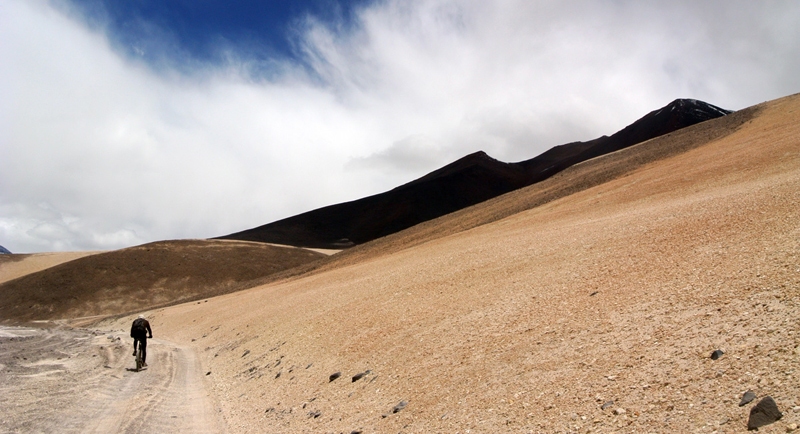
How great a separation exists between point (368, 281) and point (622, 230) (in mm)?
10561

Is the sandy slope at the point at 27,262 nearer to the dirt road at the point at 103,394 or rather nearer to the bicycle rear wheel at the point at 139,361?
the dirt road at the point at 103,394

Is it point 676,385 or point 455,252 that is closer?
point 676,385

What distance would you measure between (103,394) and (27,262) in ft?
397

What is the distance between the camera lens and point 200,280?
7838 centimetres

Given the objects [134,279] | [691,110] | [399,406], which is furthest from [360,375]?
[691,110]

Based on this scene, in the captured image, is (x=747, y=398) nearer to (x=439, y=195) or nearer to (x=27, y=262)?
(x=27, y=262)

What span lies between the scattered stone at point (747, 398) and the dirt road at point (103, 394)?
8.76m

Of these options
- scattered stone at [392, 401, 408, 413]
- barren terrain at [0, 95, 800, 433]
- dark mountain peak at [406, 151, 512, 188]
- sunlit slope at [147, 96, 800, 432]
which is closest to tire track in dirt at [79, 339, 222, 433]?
barren terrain at [0, 95, 800, 433]

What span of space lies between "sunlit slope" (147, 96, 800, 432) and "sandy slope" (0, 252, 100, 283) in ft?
340

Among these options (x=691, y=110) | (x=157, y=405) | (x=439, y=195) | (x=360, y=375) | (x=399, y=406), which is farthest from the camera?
(x=439, y=195)

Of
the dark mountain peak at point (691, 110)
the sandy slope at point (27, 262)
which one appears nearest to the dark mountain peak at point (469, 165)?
the dark mountain peak at point (691, 110)

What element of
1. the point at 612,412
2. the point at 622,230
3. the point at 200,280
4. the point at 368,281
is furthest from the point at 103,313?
the point at 612,412

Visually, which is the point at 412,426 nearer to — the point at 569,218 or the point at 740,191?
the point at 740,191

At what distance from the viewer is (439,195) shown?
140 metres
